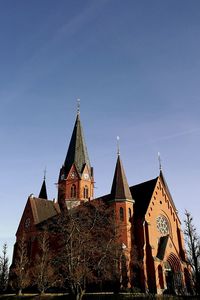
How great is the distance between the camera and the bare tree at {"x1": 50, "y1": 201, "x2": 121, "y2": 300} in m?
33.5

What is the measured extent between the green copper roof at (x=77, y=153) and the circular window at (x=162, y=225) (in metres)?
22.1

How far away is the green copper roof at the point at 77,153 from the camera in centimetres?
6600

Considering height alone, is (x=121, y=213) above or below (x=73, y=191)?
below

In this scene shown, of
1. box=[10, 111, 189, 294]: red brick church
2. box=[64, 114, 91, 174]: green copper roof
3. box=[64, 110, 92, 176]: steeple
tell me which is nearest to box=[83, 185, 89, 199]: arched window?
box=[64, 110, 92, 176]: steeple

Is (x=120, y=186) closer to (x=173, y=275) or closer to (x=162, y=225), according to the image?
(x=162, y=225)

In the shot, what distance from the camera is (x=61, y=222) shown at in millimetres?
41156

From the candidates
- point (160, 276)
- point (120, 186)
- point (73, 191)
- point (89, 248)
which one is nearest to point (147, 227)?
point (160, 276)

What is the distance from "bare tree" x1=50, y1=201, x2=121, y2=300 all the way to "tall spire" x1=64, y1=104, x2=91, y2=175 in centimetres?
2406

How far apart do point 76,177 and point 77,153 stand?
546 centimetres

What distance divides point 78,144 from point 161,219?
27443 millimetres

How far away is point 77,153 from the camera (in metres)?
67.1

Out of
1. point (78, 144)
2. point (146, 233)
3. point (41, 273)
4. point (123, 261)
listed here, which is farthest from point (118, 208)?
point (78, 144)

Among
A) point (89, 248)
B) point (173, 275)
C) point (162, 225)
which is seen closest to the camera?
point (89, 248)

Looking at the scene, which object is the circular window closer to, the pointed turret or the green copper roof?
the green copper roof
